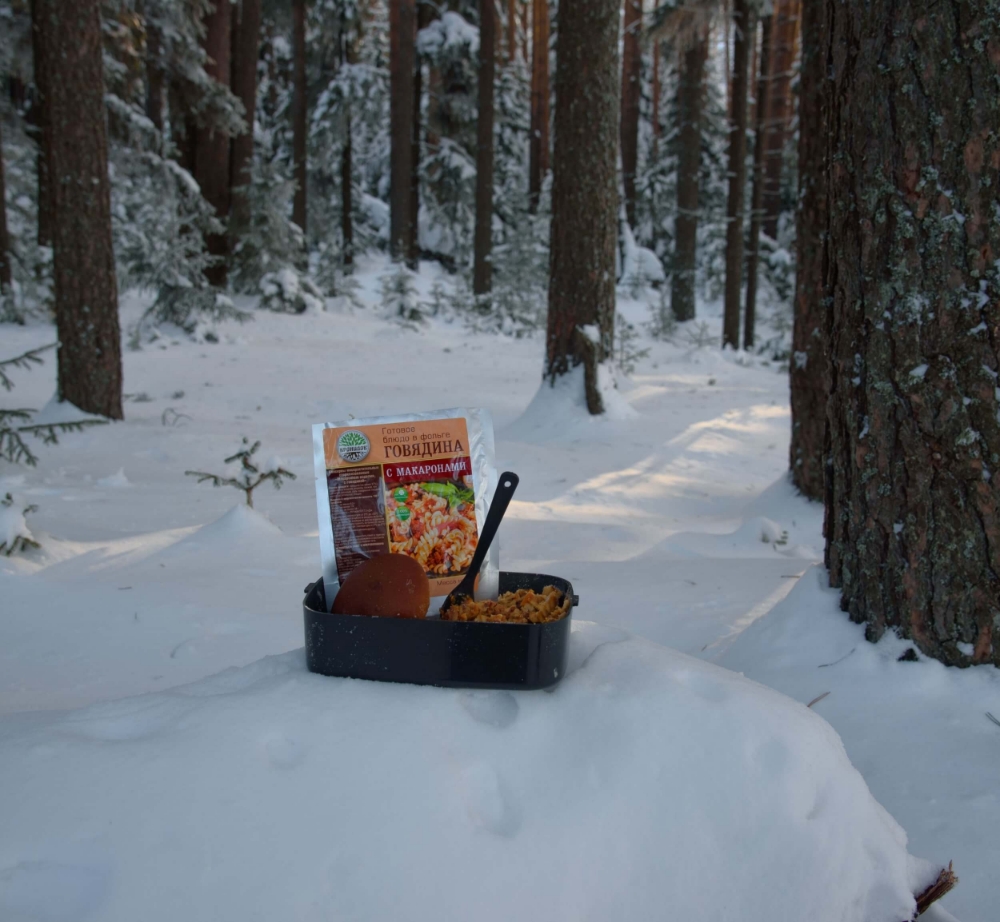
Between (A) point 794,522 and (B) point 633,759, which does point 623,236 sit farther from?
(B) point 633,759

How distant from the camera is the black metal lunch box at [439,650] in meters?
1.38

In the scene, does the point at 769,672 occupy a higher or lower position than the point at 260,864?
lower

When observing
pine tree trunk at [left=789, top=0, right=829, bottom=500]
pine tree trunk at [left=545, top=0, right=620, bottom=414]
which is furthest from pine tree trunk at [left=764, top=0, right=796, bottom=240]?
pine tree trunk at [left=789, top=0, right=829, bottom=500]

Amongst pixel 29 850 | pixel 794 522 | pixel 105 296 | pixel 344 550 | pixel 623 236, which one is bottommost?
pixel 794 522

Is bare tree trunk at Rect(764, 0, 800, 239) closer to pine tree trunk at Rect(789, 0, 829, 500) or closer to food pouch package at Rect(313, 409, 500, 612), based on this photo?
pine tree trunk at Rect(789, 0, 829, 500)

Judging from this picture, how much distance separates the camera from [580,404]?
7043 mm

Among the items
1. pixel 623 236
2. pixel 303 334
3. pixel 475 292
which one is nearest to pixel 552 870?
pixel 303 334

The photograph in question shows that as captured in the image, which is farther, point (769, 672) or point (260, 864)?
point (769, 672)

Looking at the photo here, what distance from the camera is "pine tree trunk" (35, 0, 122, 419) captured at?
6.00 meters

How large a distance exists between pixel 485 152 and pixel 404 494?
16.0 m

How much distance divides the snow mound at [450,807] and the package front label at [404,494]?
28 centimetres

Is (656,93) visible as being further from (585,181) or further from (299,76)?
(585,181)

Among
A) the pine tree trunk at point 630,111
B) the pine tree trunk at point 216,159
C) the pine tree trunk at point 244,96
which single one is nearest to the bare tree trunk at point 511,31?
the pine tree trunk at point 630,111

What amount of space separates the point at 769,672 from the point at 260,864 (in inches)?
57.3
